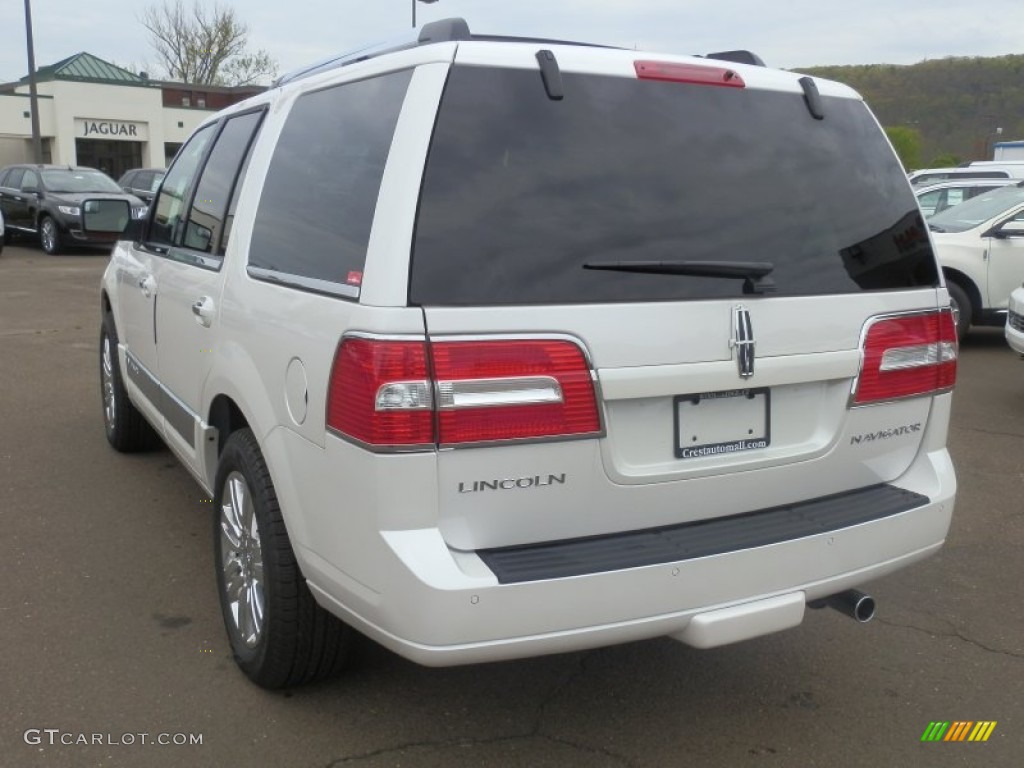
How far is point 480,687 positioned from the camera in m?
3.28

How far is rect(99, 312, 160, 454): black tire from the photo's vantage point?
223 inches

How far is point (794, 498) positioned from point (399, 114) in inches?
61.1

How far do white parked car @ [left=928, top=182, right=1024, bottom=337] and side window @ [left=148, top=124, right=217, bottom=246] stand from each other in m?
7.99

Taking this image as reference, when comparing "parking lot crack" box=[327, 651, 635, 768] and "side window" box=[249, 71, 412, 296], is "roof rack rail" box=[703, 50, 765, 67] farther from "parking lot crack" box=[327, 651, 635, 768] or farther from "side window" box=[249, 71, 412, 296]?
"parking lot crack" box=[327, 651, 635, 768]

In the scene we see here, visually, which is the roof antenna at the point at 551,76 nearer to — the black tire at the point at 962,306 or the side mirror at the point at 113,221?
the side mirror at the point at 113,221

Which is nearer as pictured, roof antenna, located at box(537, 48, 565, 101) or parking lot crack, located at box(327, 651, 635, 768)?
roof antenna, located at box(537, 48, 565, 101)

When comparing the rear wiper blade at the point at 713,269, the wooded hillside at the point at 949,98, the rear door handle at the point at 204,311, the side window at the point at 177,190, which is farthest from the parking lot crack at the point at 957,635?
the wooded hillside at the point at 949,98

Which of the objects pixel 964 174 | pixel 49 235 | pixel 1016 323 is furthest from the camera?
pixel 49 235

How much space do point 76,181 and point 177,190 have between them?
1749 centimetres

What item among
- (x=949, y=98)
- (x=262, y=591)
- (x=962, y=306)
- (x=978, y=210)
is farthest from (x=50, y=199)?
(x=949, y=98)

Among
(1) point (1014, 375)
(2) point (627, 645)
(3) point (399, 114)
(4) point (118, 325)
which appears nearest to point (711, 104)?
(3) point (399, 114)

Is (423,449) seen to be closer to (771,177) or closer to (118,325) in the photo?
(771,177)

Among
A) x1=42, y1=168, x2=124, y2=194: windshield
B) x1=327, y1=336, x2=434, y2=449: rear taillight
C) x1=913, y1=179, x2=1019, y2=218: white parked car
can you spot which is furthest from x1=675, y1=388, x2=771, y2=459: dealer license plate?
x1=42, y1=168, x2=124, y2=194: windshield
